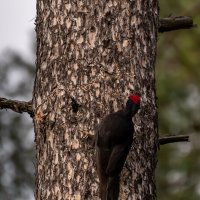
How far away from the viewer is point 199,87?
408 inches

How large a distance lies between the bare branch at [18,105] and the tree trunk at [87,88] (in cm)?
13

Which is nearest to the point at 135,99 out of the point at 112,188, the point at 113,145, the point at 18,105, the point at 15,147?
the point at 113,145

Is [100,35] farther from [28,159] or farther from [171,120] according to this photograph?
[171,120]

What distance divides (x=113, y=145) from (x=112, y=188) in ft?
0.87

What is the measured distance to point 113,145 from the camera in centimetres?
448

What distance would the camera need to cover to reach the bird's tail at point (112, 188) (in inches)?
173

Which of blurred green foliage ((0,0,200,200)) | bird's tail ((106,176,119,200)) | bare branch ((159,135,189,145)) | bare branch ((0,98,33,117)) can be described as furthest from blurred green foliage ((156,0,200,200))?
bird's tail ((106,176,119,200))

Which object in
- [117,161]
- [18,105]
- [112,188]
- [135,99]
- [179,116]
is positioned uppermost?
Result: [179,116]

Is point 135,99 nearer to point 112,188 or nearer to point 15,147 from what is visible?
point 112,188

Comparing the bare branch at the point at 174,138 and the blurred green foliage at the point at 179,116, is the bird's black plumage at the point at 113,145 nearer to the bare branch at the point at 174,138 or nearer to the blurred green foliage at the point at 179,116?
the bare branch at the point at 174,138

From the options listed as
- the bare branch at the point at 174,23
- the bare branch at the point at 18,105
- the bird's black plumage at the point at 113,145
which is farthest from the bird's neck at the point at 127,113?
the bare branch at the point at 174,23

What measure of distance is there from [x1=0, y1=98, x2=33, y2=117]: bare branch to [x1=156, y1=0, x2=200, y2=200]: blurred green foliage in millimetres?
4095

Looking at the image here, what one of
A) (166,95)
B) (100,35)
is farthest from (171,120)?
(100,35)

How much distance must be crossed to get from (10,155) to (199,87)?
3.42 metres
